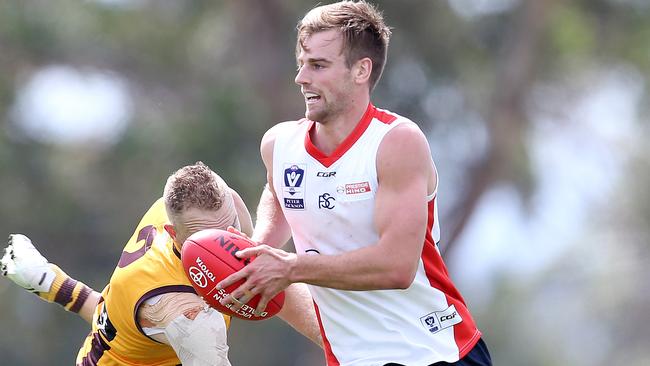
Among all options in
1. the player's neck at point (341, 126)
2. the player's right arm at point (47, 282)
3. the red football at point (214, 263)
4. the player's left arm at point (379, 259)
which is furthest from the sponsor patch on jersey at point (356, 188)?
the player's right arm at point (47, 282)

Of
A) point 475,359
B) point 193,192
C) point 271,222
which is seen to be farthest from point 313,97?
point 475,359

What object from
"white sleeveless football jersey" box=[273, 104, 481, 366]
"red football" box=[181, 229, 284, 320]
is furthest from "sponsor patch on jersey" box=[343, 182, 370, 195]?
"red football" box=[181, 229, 284, 320]

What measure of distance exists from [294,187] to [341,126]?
33 cm

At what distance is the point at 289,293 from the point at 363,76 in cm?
119

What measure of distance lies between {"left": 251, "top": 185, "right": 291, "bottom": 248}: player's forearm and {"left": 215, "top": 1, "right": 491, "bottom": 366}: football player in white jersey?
33cm

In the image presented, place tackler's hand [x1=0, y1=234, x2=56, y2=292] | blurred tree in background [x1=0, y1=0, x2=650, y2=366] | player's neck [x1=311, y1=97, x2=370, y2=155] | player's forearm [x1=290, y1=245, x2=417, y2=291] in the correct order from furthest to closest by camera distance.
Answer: blurred tree in background [x1=0, y1=0, x2=650, y2=366] → tackler's hand [x1=0, y1=234, x2=56, y2=292] → player's neck [x1=311, y1=97, x2=370, y2=155] → player's forearm [x1=290, y1=245, x2=417, y2=291]

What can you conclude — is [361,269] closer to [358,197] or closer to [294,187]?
[358,197]

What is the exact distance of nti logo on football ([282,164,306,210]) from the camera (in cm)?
543

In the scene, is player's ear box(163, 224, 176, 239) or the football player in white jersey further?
player's ear box(163, 224, 176, 239)

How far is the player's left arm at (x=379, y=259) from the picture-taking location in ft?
16.6

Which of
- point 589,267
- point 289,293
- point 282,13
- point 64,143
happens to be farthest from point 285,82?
point 289,293

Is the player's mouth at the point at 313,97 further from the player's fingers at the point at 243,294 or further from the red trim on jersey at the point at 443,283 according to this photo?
the player's fingers at the point at 243,294

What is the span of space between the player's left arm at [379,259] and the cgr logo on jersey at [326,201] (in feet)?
0.84

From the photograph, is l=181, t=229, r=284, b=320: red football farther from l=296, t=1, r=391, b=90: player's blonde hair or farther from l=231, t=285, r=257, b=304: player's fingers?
l=296, t=1, r=391, b=90: player's blonde hair
